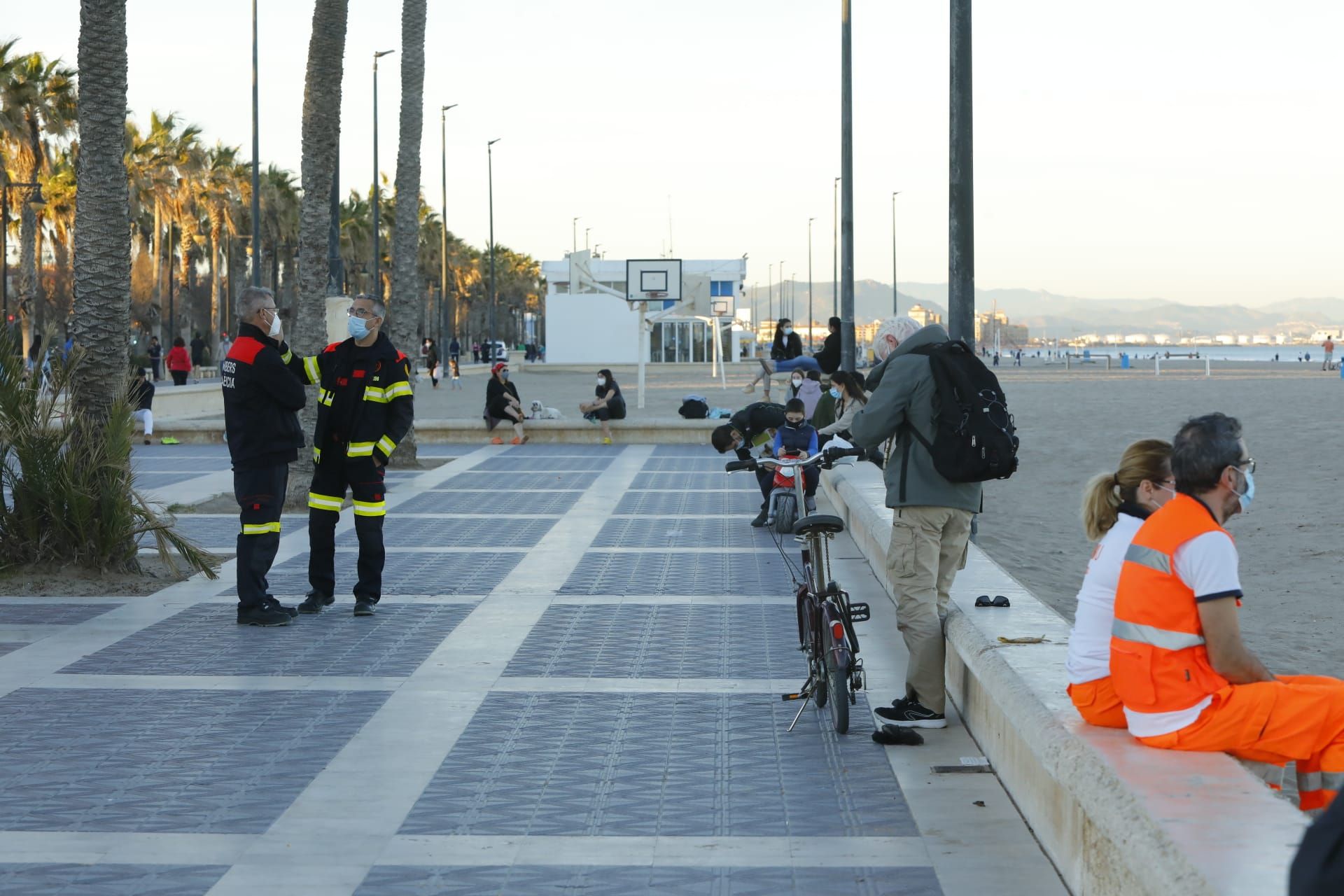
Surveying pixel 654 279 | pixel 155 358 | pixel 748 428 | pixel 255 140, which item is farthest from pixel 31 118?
pixel 748 428

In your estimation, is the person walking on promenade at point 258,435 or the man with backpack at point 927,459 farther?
the person walking on promenade at point 258,435

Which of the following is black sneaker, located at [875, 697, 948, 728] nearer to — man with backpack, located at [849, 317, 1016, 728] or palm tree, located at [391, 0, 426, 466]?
man with backpack, located at [849, 317, 1016, 728]

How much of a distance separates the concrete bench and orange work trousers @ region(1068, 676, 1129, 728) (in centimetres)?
5

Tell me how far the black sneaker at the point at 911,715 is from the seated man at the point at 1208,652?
79.1 inches

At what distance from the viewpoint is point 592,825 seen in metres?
5.35

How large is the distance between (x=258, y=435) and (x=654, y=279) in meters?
34.8

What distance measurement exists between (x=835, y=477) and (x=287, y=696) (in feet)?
28.1

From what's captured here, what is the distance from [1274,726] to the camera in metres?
4.48

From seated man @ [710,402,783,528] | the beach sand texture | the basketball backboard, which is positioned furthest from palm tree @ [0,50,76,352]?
seated man @ [710,402,783,528]

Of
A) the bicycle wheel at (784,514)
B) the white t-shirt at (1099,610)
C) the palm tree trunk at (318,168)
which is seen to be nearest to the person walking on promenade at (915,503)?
the white t-shirt at (1099,610)

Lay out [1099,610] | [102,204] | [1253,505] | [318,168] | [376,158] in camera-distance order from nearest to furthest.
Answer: [1099,610] < [102,204] < [318,168] < [1253,505] < [376,158]

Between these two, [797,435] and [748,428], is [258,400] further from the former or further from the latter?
[797,435]

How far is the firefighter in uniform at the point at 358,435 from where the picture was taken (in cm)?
956

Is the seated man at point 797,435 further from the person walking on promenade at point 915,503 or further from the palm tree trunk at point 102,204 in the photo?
the person walking on promenade at point 915,503
